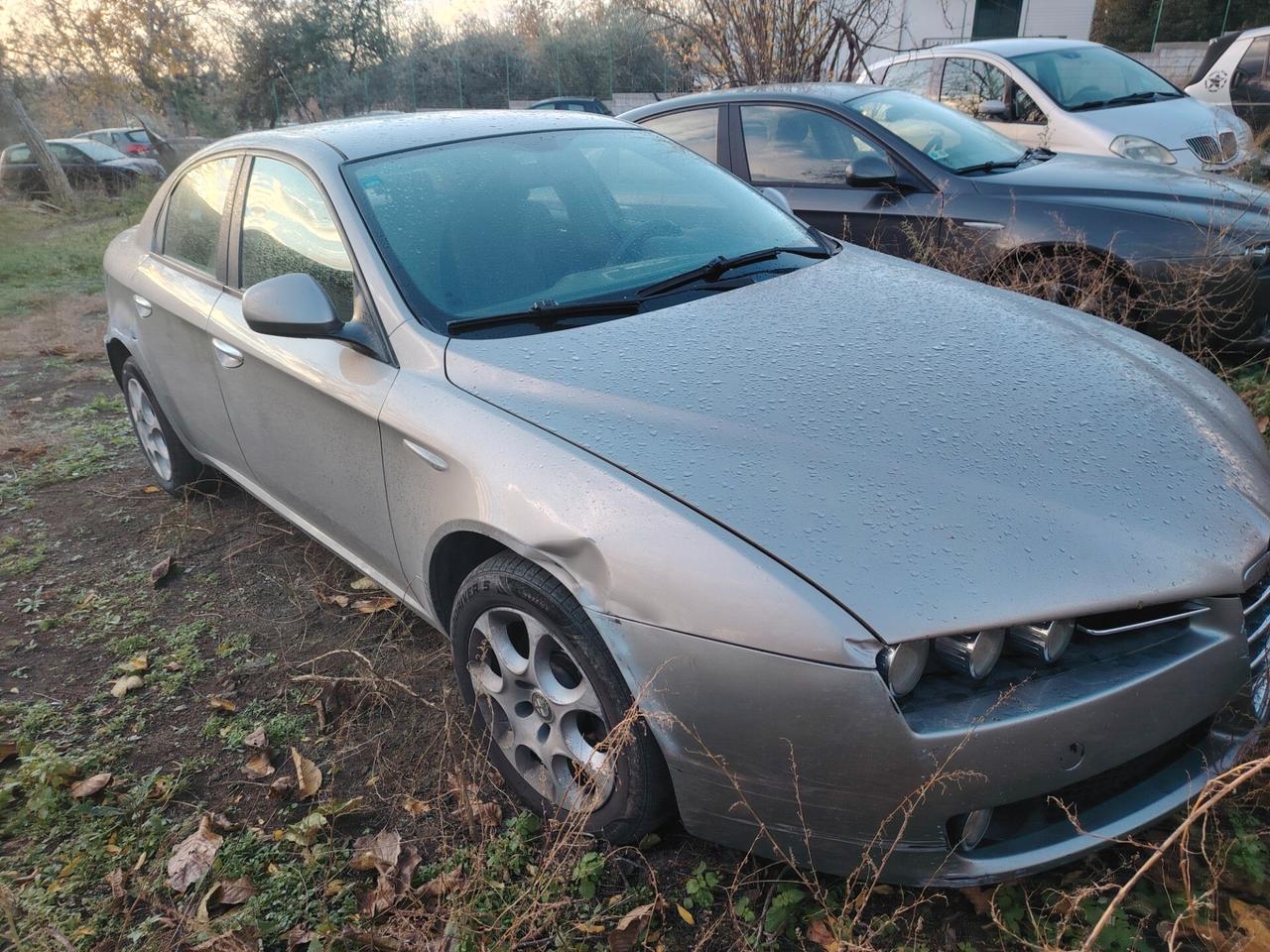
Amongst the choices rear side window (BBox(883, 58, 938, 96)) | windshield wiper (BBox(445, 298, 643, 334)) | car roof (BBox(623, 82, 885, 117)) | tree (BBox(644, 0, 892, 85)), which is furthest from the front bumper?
tree (BBox(644, 0, 892, 85))

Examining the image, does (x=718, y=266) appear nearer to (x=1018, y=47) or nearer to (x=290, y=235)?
(x=290, y=235)

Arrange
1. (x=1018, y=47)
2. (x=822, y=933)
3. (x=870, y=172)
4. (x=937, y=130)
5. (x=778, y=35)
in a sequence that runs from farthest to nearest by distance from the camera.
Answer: (x=778, y=35) < (x=1018, y=47) < (x=937, y=130) < (x=870, y=172) < (x=822, y=933)

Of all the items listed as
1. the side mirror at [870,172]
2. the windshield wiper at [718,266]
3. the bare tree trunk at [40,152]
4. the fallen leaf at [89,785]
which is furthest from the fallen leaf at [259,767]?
the bare tree trunk at [40,152]

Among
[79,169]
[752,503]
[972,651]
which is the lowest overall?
[79,169]

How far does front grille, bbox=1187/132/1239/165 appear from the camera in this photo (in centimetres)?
657

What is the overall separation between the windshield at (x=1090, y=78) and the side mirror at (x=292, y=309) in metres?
6.23

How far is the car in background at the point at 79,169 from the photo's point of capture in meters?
15.9

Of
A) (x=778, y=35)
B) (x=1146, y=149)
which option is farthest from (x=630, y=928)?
(x=778, y=35)

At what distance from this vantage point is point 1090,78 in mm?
6926

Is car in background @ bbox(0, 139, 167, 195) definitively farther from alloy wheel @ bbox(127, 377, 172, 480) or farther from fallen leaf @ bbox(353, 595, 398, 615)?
fallen leaf @ bbox(353, 595, 398, 615)

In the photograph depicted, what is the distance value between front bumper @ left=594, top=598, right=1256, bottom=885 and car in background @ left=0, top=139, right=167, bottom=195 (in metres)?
18.3

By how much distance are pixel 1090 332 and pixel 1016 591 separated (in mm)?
1358

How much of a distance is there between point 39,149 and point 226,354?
16.0m

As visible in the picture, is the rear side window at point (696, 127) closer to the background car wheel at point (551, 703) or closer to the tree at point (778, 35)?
the tree at point (778, 35)
